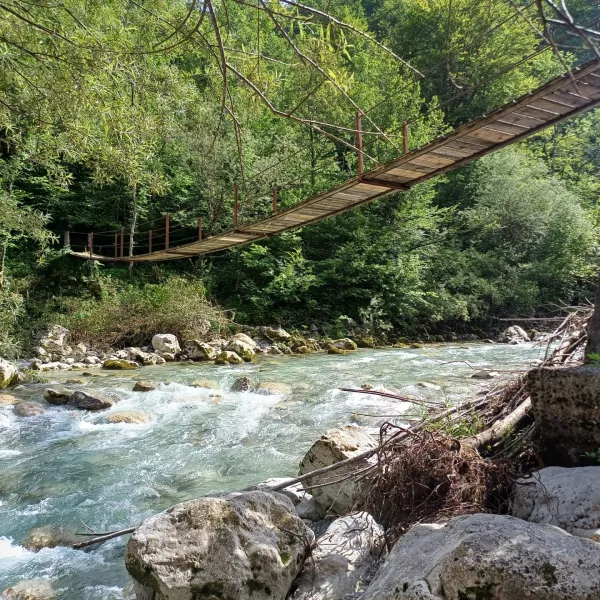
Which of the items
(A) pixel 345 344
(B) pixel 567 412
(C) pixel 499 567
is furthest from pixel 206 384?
(C) pixel 499 567

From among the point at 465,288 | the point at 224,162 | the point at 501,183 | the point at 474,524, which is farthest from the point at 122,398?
the point at 501,183

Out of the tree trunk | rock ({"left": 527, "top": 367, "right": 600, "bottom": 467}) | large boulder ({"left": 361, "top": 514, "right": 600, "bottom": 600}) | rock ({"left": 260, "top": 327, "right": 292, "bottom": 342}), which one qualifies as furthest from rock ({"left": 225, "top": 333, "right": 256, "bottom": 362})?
large boulder ({"left": 361, "top": 514, "right": 600, "bottom": 600})

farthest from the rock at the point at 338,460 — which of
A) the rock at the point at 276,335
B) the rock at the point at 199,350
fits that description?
the rock at the point at 276,335

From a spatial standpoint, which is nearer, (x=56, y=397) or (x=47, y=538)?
(x=47, y=538)

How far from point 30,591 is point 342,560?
4.62 ft

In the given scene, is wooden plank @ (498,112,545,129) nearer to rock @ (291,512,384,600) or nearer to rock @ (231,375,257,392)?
rock @ (291,512,384,600)

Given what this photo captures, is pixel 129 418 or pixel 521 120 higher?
pixel 521 120

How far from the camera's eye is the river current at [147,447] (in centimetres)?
258

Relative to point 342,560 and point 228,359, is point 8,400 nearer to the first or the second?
point 228,359

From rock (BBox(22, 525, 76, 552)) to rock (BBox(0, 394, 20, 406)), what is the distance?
9.94 ft

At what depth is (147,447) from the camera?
4.18m

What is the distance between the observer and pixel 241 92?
1.77 meters

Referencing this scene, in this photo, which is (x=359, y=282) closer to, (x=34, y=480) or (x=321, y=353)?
(x=321, y=353)

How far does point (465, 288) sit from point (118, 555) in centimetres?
1227
